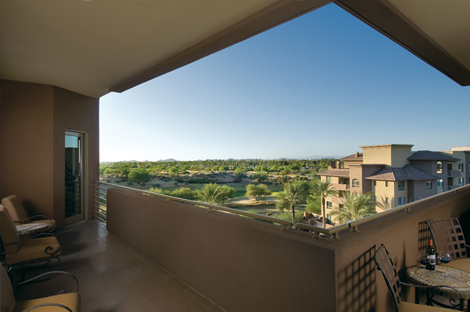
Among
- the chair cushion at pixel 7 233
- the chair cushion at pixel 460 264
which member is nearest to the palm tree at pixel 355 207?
the chair cushion at pixel 460 264

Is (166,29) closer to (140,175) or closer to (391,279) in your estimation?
(391,279)

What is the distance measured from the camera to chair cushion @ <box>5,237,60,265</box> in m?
2.39

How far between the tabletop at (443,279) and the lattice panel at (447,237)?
0.43m

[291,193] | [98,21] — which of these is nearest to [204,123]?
[291,193]

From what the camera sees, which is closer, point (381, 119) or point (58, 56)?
point (58, 56)

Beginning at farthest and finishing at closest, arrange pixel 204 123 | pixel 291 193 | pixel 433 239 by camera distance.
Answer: pixel 204 123
pixel 291 193
pixel 433 239

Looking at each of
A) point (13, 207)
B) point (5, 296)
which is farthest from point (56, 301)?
point (13, 207)

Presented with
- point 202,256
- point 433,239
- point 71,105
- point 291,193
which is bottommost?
point 291,193

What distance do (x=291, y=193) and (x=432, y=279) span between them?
1227cm

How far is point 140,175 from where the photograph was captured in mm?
25656

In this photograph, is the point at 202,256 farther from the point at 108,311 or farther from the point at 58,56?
the point at 58,56

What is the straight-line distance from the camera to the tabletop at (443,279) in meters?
1.55

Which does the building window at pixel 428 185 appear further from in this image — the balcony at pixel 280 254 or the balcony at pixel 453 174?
the balcony at pixel 280 254

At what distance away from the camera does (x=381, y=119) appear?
14.3 m
